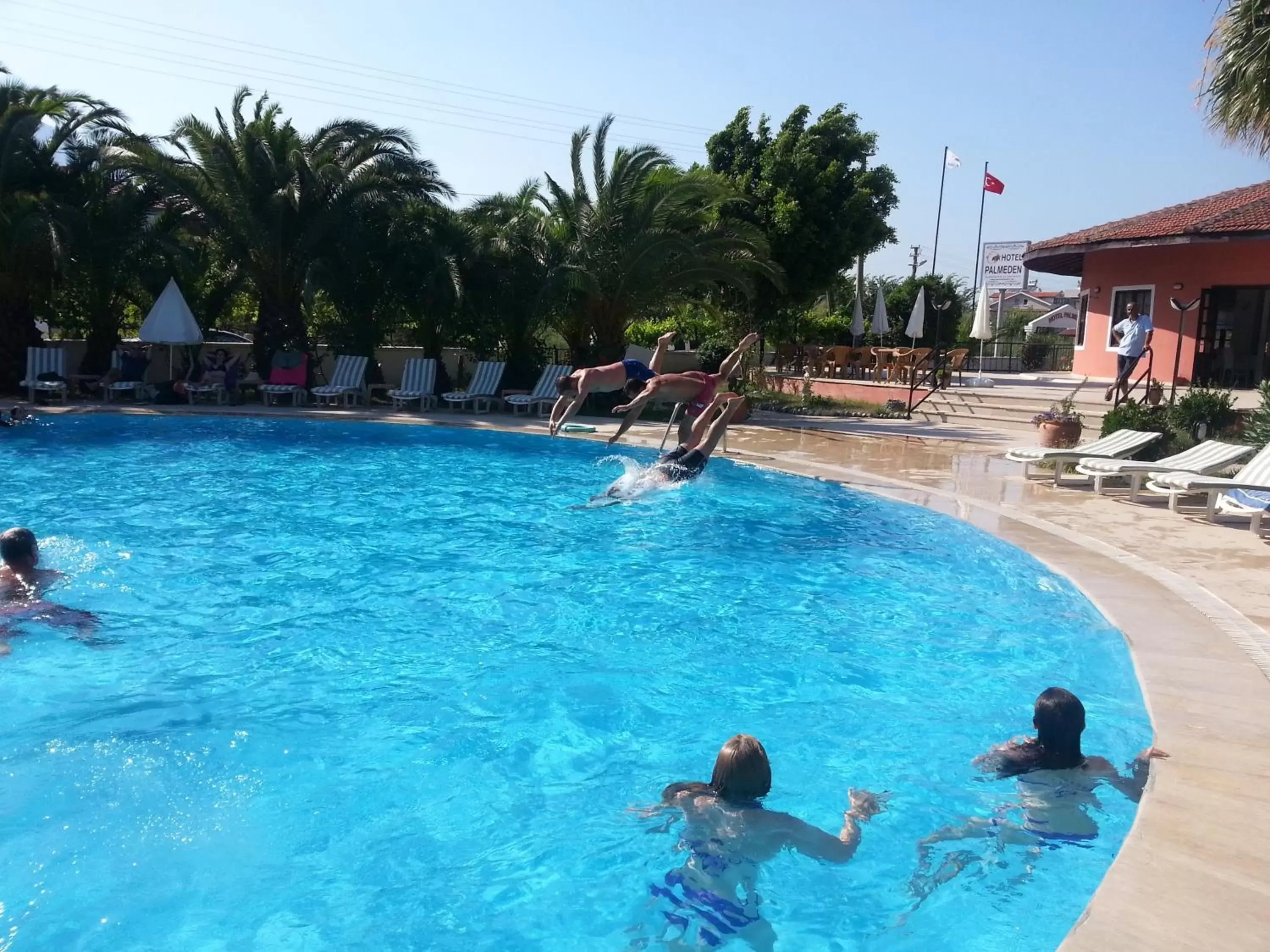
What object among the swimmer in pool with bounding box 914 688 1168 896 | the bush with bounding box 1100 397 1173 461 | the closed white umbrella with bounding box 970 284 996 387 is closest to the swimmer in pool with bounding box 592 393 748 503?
the bush with bounding box 1100 397 1173 461

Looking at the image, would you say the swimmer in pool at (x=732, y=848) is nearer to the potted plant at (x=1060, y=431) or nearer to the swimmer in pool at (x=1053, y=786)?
the swimmer in pool at (x=1053, y=786)

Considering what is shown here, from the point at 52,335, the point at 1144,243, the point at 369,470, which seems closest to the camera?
the point at 369,470

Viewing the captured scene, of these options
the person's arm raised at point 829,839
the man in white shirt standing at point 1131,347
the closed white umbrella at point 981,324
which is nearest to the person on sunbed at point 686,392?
the person's arm raised at point 829,839

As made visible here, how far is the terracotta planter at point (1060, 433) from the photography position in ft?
44.6

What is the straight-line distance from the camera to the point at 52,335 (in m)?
23.5

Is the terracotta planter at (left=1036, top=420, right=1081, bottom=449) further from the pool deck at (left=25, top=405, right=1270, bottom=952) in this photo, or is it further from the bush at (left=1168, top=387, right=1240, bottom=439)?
the bush at (left=1168, top=387, right=1240, bottom=439)

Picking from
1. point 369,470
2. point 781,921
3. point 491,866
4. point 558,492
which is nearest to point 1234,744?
point 781,921

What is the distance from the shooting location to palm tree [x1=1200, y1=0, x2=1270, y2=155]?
9898 millimetres

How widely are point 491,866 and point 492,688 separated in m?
1.95

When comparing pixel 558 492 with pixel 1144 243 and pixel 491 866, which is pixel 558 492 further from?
pixel 1144 243

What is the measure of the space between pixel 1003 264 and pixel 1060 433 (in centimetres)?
4142

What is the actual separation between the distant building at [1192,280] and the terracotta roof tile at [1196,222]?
4 centimetres

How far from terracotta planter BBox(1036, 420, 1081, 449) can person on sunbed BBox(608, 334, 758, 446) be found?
493 centimetres

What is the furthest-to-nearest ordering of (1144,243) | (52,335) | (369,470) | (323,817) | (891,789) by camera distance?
1. (52,335)
2. (1144,243)
3. (369,470)
4. (891,789)
5. (323,817)
